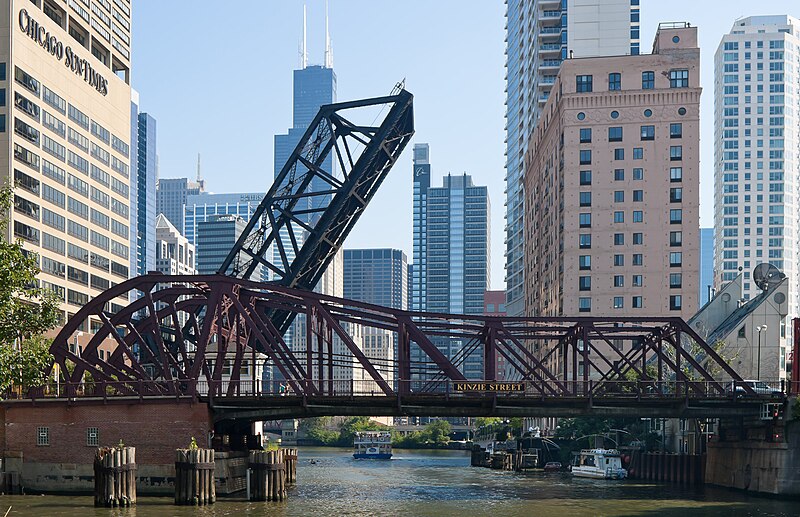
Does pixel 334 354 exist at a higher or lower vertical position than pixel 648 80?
lower

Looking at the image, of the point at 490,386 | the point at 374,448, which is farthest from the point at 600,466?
the point at 374,448

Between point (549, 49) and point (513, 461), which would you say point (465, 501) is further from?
point (549, 49)

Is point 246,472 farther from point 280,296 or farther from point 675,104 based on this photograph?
point 675,104

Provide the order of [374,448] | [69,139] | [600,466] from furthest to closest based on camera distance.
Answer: [374,448], [69,139], [600,466]

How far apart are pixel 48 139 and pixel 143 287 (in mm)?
41378

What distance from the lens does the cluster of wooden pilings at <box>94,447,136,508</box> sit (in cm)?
5678

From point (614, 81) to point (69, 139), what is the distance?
53.4 metres

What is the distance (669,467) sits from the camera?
83812mm

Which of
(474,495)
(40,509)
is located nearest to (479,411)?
(474,495)

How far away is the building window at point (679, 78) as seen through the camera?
120438 mm

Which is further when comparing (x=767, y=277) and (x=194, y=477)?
(x=767, y=277)

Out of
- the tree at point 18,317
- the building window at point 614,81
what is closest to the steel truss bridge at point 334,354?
the tree at point 18,317

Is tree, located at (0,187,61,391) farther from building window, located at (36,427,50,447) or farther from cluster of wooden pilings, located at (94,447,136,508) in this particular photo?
building window, located at (36,427,50,447)

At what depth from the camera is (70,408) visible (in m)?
64.9
